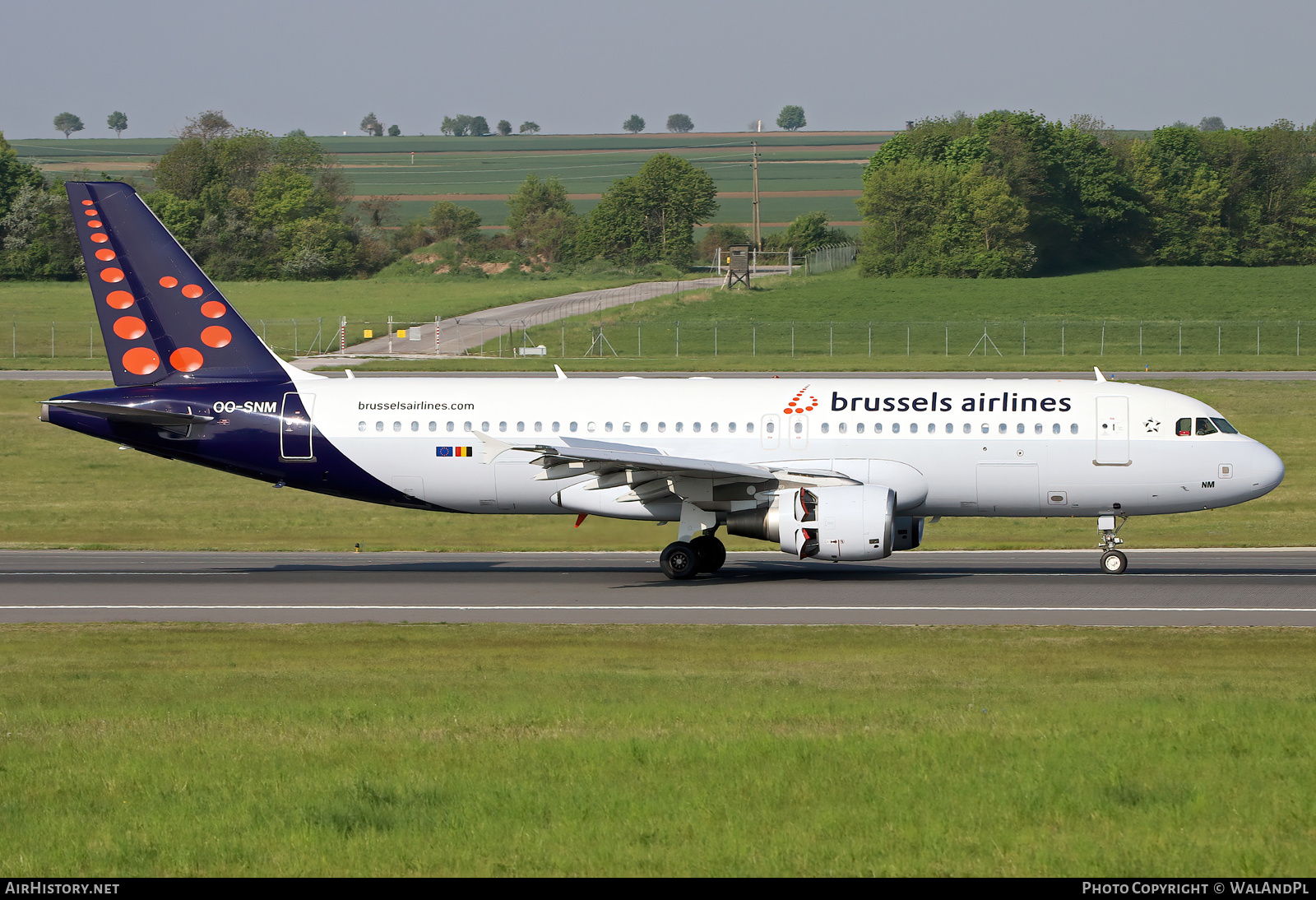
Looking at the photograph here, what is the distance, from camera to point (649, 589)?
94.4 ft

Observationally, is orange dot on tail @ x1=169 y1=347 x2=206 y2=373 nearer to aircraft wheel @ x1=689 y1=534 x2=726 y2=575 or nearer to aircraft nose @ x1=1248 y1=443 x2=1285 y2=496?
aircraft wheel @ x1=689 y1=534 x2=726 y2=575

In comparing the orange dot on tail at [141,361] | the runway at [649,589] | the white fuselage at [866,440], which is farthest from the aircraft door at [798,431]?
the orange dot on tail at [141,361]

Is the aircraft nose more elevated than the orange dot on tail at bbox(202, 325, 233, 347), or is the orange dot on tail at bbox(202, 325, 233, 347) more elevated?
the orange dot on tail at bbox(202, 325, 233, 347)

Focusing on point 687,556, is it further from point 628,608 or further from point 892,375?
point 892,375

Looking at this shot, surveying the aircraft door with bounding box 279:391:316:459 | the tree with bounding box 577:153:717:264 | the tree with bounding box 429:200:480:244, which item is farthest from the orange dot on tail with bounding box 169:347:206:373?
the tree with bounding box 429:200:480:244

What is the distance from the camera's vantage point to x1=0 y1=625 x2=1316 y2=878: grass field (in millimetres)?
9828

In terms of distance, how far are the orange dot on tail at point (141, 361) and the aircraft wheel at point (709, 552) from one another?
1263 cm

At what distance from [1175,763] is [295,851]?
24.1 feet

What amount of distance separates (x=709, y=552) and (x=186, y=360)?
40.8ft

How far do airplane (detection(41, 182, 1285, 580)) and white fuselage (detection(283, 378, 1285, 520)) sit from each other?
1.6 inches

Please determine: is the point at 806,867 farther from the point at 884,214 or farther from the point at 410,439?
the point at 884,214

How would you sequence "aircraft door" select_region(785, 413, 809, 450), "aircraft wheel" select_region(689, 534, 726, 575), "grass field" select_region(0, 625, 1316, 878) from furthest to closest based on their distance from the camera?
"aircraft wheel" select_region(689, 534, 726, 575) < "aircraft door" select_region(785, 413, 809, 450) < "grass field" select_region(0, 625, 1316, 878)

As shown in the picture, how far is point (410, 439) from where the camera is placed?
30.4 meters
